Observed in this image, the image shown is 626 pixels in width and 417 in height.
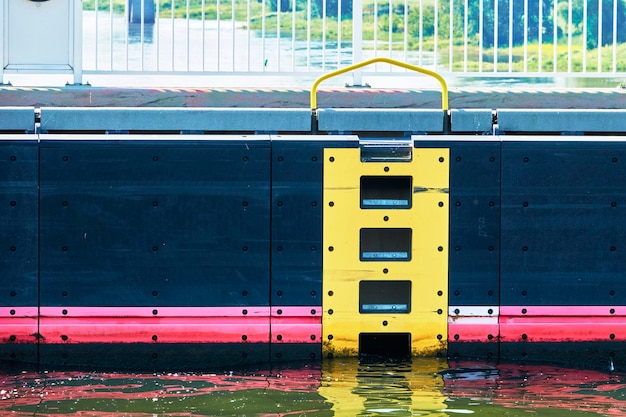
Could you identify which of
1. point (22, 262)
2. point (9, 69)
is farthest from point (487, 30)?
point (22, 262)

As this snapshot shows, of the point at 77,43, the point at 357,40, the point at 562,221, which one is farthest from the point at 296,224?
the point at 77,43

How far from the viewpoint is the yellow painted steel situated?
722cm

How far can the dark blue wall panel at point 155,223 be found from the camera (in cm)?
716

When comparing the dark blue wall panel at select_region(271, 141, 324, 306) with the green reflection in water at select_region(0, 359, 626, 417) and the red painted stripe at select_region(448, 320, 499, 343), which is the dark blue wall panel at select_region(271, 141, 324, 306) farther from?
the red painted stripe at select_region(448, 320, 499, 343)

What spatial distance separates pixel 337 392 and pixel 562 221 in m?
1.68

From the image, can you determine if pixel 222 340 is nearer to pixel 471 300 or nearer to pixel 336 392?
pixel 336 392

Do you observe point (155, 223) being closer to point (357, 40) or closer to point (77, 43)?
point (77, 43)

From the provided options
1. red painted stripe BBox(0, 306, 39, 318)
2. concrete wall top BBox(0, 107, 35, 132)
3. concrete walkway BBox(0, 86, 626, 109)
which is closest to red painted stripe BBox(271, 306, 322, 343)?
red painted stripe BBox(0, 306, 39, 318)

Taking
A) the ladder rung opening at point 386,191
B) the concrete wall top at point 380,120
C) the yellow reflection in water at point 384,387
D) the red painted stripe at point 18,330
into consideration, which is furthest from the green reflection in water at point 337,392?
the concrete wall top at point 380,120

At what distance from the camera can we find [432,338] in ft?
23.9

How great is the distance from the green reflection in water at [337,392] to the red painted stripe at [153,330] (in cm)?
21

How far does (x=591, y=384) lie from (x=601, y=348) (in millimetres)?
424

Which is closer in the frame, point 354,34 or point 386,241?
point 386,241

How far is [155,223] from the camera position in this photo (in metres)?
7.19
